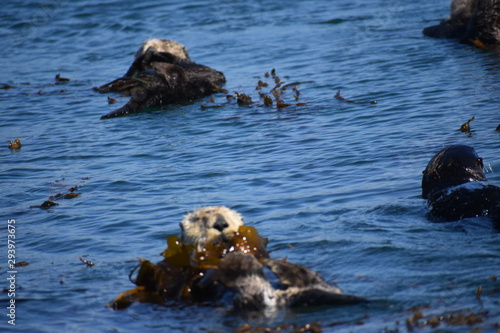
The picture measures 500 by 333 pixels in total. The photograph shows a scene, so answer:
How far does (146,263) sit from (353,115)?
15.0ft

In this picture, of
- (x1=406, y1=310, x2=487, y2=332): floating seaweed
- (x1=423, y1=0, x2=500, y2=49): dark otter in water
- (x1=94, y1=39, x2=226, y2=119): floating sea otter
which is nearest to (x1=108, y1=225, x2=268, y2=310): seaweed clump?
(x1=406, y1=310, x2=487, y2=332): floating seaweed

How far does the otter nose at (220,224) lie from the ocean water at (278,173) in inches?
15.6

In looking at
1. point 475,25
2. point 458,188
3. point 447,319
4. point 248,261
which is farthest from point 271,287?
point 475,25

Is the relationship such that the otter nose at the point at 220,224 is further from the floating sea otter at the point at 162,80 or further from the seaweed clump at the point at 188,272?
the floating sea otter at the point at 162,80

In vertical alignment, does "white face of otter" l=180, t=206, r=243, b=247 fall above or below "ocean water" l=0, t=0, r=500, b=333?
above

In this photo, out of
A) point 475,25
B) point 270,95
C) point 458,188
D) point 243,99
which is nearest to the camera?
point 458,188

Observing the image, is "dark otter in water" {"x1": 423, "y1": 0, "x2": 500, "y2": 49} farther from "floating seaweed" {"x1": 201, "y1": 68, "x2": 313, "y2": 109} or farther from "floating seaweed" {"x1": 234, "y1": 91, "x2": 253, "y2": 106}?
"floating seaweed" {"x1": 234, "y1": 91, "x2": 253, "y2": 106}

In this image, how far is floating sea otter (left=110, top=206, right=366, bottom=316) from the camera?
330cm

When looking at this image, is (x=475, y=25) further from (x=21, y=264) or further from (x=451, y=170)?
(x=21, y=264)

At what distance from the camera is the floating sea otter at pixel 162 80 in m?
9.09

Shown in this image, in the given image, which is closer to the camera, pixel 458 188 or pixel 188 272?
pixel 188 272

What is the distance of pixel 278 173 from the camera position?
6.08 meters

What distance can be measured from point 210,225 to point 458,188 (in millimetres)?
1819

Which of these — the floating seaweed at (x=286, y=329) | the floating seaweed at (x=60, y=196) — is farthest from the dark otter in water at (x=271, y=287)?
the floating seaweed at (x=60, y=196)
